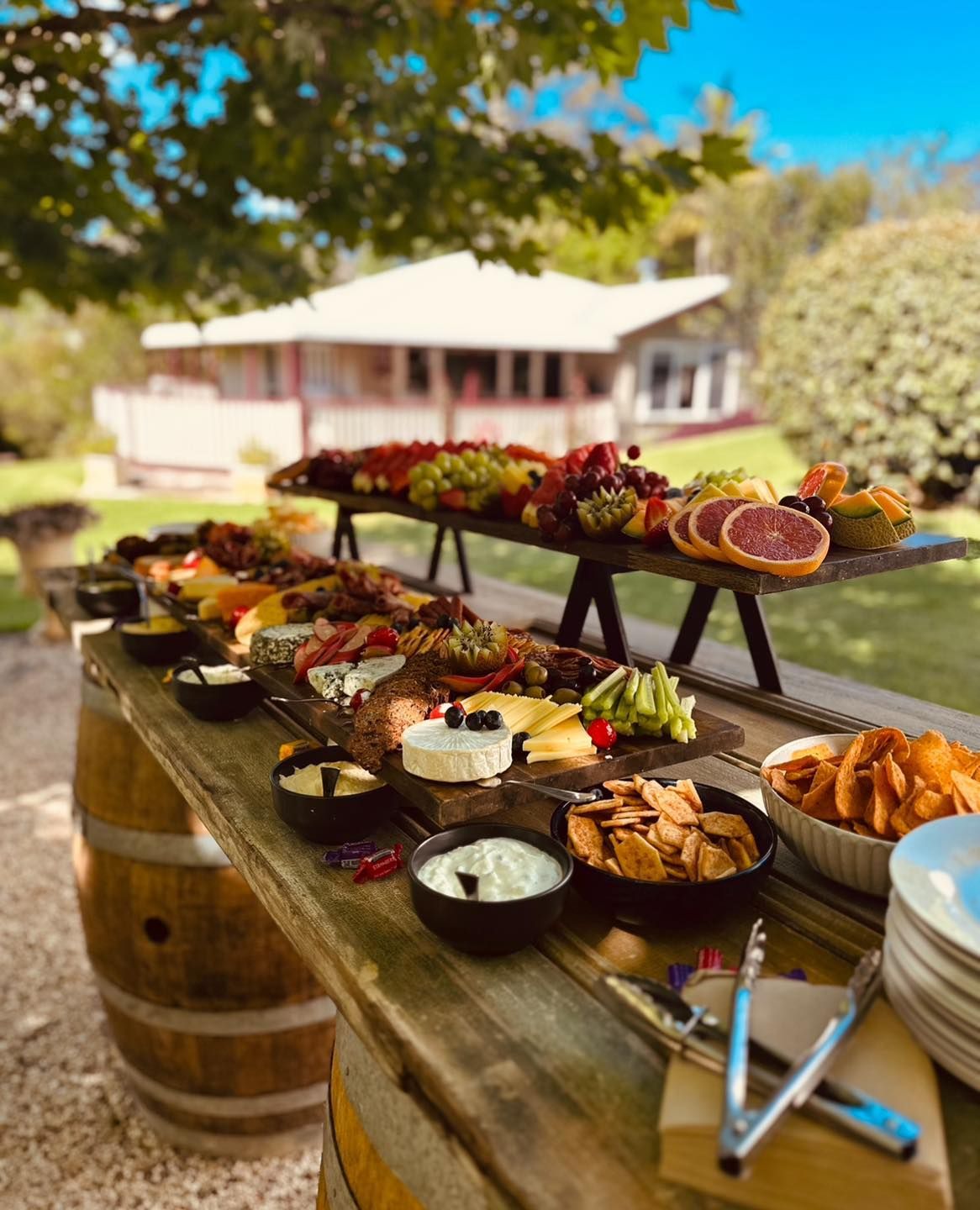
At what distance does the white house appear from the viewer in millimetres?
17172

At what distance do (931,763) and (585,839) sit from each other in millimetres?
662

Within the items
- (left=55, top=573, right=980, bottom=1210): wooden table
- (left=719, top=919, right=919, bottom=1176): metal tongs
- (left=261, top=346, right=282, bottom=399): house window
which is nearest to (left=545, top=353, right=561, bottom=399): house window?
(left=261, top=346, right=282, bottom=399): house window

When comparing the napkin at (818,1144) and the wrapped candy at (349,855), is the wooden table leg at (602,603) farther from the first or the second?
the napkin at (818,1144)

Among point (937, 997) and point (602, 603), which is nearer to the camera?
point (937, 997)

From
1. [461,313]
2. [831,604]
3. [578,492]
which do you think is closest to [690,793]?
[578,492]

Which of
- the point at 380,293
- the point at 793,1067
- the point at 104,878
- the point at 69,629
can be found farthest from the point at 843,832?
the point at 380,293

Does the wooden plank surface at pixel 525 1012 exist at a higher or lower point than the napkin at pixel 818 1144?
lower

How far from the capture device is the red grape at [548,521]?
2707 mm

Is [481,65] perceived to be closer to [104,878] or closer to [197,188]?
[197,188]

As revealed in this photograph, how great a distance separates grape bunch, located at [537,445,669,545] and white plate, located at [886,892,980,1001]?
1568 mm

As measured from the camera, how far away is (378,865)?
71.6 inches

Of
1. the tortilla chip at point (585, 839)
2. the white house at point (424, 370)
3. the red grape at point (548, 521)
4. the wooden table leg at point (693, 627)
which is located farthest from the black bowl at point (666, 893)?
the white house at point (424, 370)

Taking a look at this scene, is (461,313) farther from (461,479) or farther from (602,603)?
(602,603)

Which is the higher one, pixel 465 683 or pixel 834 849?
pixel 465 683
